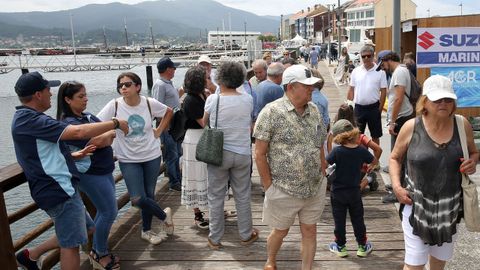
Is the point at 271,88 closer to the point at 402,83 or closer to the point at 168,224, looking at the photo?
the point at 402,83

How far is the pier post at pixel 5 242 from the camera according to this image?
261 cm

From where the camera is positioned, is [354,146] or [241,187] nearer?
[354,146]

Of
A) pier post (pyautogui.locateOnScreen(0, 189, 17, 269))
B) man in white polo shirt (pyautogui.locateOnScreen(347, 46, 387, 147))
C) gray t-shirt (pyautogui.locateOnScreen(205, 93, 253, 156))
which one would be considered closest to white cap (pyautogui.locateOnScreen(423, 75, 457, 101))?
gray t-shirt (pyautogui.locateOnScreen(205, 93, 253, 156))

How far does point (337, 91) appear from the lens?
16.7 meters

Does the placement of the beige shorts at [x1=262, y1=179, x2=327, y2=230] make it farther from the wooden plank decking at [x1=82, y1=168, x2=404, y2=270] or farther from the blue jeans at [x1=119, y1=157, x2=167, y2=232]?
the blue jeans at [x1=119, y1=157, x2=167, y2=232]

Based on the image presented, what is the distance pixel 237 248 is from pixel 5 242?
196 centimetres

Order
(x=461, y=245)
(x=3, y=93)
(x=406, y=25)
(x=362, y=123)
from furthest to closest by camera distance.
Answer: (x=3, y=93) → (x=406, y=25) → (x=362, y=123) → (x=461, y=245)

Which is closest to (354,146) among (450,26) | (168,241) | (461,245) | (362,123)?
(461,245)

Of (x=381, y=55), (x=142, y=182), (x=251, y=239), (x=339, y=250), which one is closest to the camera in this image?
(x=339, y=250)

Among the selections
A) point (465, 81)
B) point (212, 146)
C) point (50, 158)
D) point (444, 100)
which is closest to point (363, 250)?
point (212, 146)

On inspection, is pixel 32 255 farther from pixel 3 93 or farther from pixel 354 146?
pixel 3 93

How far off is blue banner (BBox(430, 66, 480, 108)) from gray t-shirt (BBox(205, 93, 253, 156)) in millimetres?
4108

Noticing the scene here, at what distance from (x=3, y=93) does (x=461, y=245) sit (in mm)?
47041

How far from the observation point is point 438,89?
2.41 metres
